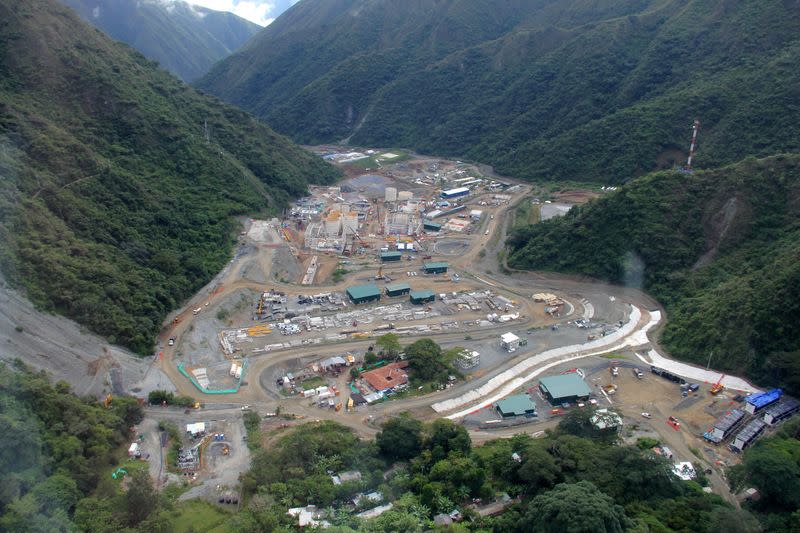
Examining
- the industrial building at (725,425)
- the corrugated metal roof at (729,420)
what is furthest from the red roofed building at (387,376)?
the corrugated metal roof at (729,420)

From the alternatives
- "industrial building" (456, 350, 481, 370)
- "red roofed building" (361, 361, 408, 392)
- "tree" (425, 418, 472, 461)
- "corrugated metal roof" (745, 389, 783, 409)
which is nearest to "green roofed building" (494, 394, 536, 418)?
"industrial building" (456, 350, 481, 370)

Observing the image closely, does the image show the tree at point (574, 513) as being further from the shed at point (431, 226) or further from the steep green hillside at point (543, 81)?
the steep green hillside at point (543, 81)

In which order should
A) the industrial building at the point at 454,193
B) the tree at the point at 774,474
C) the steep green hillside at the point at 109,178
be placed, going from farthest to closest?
the industrial building at the point at 454,193
the steep green hillside at the point at 109,178
the tree at the point at 774,474

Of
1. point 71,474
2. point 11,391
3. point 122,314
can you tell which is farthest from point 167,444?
point 122,314

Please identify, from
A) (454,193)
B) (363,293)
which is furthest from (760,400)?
(454,193)

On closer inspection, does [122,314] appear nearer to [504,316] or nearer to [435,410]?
[435,410]

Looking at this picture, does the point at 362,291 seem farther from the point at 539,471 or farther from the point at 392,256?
the point at 539,471
